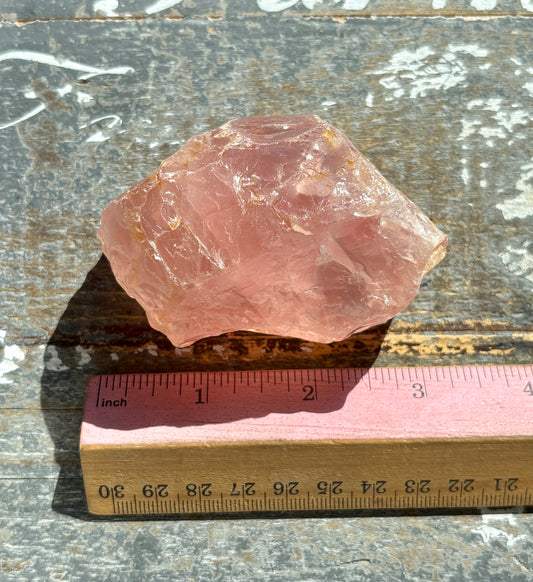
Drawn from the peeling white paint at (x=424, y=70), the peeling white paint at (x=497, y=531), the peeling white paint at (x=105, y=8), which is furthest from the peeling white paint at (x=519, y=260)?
the peeling white paint at (x=105, y=8)

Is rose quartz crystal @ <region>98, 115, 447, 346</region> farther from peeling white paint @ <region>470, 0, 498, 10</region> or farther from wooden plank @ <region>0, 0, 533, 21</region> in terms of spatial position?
peeling white paint @ <region>470, 0, 498, 10</region>

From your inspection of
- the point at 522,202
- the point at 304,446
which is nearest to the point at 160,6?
the point at 522,202

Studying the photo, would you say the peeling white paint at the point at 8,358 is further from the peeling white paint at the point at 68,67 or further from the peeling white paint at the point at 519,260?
the peeling white paint at the point at 519,260

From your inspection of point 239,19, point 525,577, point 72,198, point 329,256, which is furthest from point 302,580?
point 239,19

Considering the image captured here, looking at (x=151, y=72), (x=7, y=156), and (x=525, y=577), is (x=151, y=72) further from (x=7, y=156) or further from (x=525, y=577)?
(x=525, y=577)

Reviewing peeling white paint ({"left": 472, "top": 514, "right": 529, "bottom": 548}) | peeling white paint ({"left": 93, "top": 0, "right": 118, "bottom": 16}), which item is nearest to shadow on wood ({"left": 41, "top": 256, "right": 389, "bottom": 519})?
peeling white paint ({"left": 472, "top": 514, "right": 529, "bottom": 548})
